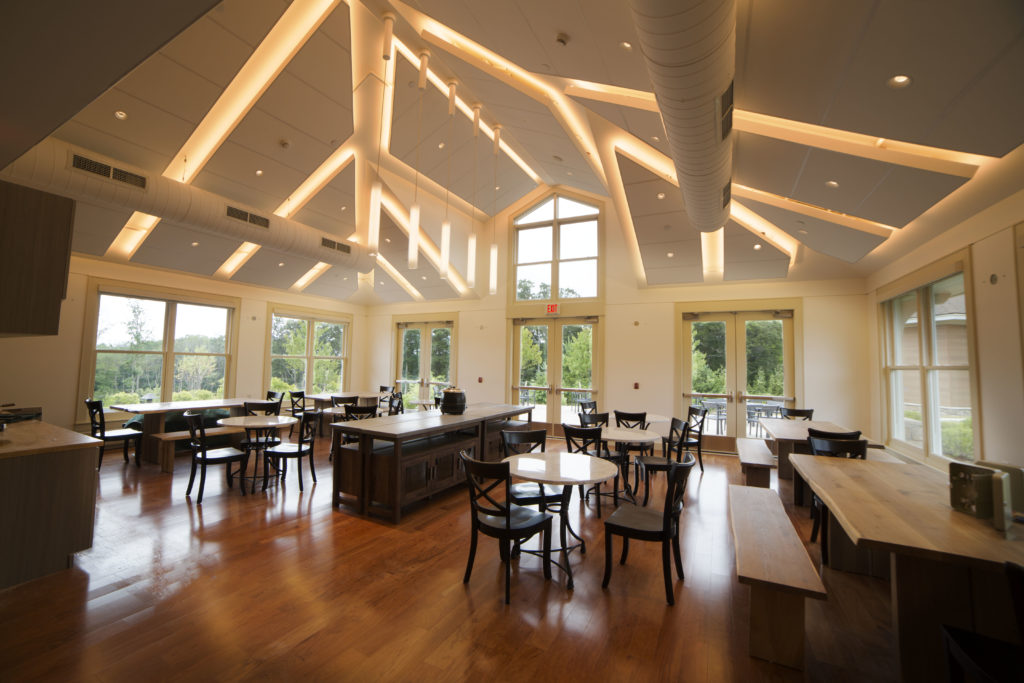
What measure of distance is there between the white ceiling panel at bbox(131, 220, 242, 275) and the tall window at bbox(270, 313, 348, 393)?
6.71ft

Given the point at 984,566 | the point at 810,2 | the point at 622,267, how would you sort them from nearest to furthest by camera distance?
the point at 984,566 < the point at 810,2 < the point at 622,267

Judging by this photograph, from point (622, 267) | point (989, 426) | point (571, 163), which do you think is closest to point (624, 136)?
point (571, 163)

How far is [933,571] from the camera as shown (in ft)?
6.22

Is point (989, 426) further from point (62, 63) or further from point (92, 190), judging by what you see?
point (92, 190)

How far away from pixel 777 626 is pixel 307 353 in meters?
10.3

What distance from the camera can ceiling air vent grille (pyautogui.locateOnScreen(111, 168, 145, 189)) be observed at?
4.13 metres

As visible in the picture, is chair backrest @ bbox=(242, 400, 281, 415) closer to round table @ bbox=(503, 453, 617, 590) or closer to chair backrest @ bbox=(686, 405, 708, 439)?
round table @ bbox=(503, 453, 617, 590)

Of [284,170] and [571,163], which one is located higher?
[571,163]

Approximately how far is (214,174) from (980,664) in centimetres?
743

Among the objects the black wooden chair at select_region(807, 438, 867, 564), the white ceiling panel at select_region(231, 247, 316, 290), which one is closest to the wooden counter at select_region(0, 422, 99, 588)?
the white ceiling panel at select_region(231, 247, 316, 290)

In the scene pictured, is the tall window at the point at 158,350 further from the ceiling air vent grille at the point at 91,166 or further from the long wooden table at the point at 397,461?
the long wooden table at the point at 397,461

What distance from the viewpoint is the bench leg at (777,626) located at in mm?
2080

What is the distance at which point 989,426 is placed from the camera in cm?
346

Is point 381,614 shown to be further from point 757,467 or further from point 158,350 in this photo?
point 158,350
